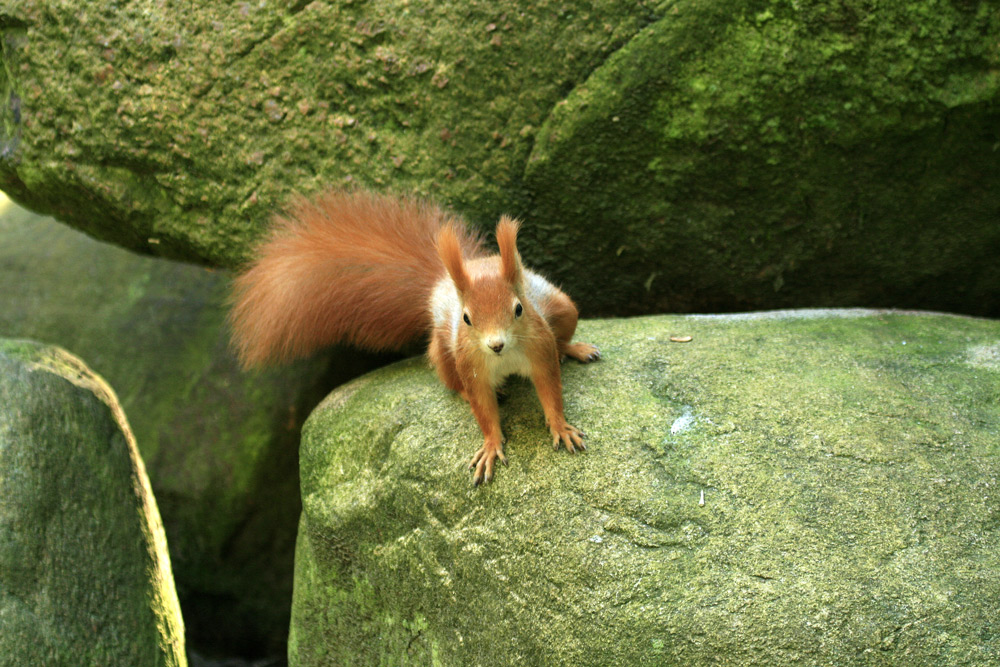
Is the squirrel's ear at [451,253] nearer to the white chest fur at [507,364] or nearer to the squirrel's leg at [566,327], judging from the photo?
the white chest fur at [507,364]

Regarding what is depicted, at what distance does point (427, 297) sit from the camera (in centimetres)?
210

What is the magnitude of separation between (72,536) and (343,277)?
930 mm

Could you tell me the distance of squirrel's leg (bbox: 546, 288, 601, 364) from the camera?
1.89 m

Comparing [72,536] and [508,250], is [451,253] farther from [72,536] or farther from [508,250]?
[72,536]

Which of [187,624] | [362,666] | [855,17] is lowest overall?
[187,624]

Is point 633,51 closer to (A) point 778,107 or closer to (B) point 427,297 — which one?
(A) point 778,107

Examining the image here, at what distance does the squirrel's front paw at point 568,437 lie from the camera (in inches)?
66.3

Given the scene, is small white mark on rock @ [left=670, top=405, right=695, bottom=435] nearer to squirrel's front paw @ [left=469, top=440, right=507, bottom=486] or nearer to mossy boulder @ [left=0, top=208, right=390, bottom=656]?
squirrel's front paw @ [left=469, top=440, right=507, bottom=486]

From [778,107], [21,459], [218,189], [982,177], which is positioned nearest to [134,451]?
[21,459]

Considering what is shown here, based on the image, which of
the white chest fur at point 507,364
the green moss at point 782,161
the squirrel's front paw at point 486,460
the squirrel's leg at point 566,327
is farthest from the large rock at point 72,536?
the green moss at point 782,161

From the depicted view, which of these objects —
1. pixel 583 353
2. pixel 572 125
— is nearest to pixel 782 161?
pixel 572 125

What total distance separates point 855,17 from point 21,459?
2.37 m

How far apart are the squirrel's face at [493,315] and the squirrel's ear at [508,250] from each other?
0.09 ft

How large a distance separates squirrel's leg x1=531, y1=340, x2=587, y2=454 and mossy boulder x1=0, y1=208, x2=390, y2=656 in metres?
1.16
